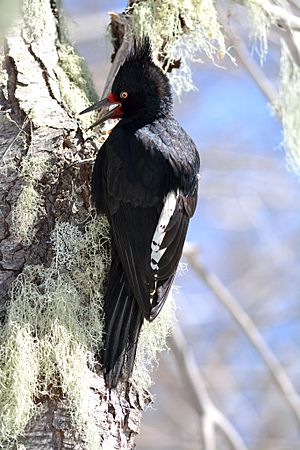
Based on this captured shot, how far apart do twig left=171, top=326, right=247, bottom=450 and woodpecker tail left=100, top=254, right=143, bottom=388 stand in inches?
58.7

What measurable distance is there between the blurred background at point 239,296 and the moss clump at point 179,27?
339 centimetres

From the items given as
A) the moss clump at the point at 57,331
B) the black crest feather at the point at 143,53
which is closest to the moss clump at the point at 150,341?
the moss clump at the point at 57,331

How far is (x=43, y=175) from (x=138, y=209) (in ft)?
1.15

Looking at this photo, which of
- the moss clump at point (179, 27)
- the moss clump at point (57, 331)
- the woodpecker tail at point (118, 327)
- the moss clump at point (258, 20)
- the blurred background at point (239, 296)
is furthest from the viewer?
the blurred background at point (239, 296)

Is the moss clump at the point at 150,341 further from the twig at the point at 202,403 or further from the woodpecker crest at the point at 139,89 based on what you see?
the twig at the point at 202,403

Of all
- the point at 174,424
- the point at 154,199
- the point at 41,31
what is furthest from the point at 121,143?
the point at 174,424

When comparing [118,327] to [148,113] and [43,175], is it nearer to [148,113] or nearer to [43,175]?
[43,175]

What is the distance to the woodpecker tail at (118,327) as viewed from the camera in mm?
2760

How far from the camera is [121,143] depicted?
9.81ft

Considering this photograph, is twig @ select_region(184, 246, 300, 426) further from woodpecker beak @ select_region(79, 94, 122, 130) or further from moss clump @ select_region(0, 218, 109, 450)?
moss clump @ select_region(0, 218, 109, 450)

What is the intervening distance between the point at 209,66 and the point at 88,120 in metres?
3.73

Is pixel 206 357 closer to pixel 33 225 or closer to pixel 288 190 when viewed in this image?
pixel 288 190

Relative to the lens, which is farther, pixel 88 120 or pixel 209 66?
pixel 209 66

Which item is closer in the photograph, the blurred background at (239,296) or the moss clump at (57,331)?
the moss clump at (57,331)
